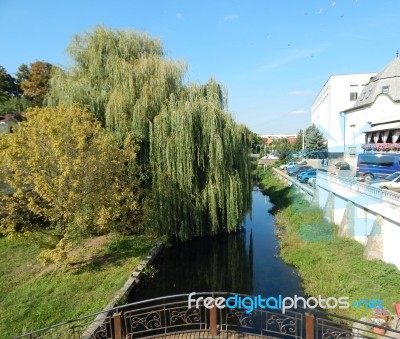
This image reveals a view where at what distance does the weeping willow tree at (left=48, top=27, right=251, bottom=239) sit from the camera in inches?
543

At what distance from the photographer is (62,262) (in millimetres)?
10781

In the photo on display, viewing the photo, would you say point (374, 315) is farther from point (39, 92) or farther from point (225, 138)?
point (39, 92)

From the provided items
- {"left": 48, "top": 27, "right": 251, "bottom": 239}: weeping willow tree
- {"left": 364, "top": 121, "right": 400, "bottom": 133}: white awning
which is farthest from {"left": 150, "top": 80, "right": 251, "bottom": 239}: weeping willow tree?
{"left": 364, "top": 121, "right": 400, "bottom": 133}: white awning

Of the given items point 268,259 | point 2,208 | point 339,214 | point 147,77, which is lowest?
point 268,259

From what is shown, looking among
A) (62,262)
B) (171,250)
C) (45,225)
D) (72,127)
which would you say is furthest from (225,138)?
(45,225)

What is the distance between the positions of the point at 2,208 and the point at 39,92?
87.5 ft

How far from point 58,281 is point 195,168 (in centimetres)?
744

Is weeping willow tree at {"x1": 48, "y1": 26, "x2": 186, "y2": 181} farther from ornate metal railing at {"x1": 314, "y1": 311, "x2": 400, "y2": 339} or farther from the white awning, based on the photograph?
the white awning

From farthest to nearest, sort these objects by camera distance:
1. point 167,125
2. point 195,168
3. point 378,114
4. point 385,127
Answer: point 378,114 → point 385,127 → point 195,168 → point 167,125

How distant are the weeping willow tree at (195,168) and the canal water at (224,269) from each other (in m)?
0.83

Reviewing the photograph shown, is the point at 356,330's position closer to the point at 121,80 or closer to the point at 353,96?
the point at 121,80

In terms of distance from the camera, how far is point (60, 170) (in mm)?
9328

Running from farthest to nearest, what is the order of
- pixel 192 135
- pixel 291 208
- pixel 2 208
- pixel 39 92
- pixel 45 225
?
1. pixel 39 92
2. pixel 291 208
3. pixel 45 225
4. pixel 192 135
5. pixel 2 208

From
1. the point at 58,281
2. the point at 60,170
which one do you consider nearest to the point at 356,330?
the point at 58,281
